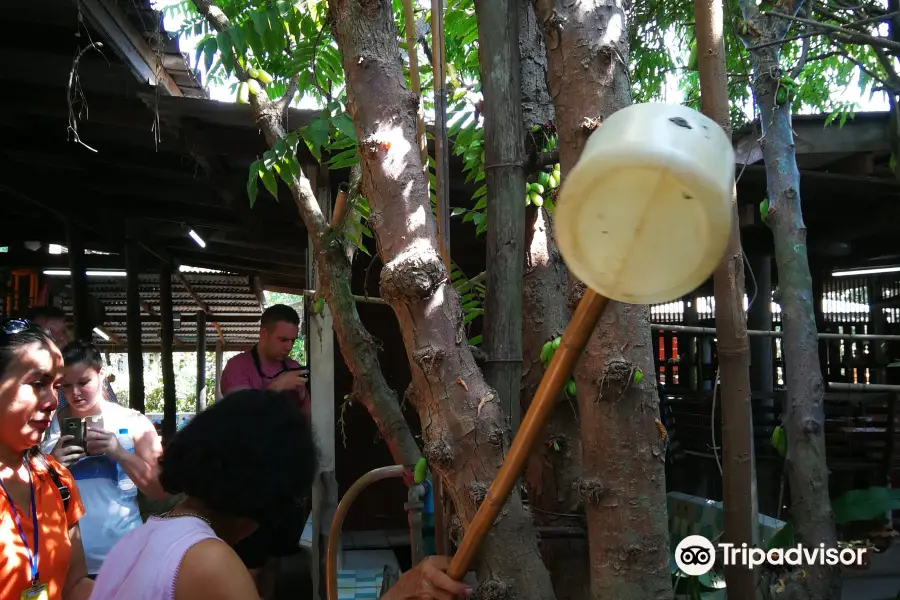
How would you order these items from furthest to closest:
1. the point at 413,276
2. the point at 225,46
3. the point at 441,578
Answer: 1. the point at 225,46
2. the point at 413,276
3. the point at 441,578

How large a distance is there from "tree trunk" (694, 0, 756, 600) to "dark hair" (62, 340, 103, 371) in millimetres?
2754

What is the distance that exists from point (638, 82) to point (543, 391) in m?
4.58

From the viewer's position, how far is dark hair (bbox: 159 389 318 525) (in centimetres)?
174

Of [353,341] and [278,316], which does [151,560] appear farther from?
[278,316]

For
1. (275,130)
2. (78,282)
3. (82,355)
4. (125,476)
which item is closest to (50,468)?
(125,476)

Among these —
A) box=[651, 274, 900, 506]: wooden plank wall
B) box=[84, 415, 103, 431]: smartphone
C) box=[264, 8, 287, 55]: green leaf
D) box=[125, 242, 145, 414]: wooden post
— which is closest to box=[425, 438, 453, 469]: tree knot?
box=[84, 415, 103, 431]: smartphone

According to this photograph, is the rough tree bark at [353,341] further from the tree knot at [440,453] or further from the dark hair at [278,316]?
the dark hair at [278,316]

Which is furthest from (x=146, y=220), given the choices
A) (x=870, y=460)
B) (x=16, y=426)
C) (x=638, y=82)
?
(x=870, y=460)

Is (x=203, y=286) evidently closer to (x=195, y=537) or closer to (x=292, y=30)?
(x=292, y=30)

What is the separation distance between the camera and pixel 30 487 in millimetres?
2355

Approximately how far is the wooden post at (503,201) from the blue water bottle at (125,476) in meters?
2.07

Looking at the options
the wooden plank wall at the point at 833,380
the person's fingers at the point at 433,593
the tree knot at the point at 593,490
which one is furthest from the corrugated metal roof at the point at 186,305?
the tree knot at the point at 593,490

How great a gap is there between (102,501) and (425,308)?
2214 millimetres

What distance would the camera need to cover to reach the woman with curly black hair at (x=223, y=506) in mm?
1592
